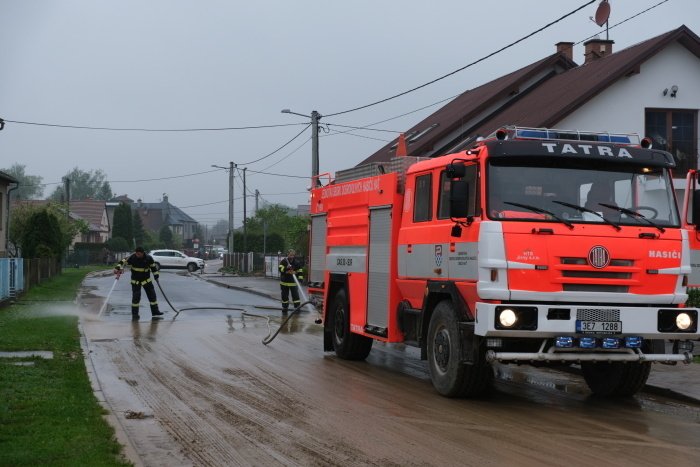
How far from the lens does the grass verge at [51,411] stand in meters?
6.65

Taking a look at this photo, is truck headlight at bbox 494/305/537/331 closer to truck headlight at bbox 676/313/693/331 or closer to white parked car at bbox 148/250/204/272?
truck headlight at bbox 676/313/693/331

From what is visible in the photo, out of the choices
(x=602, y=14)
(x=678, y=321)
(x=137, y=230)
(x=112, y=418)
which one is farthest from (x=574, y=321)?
(x=137, y=230)

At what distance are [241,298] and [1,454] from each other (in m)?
23.7

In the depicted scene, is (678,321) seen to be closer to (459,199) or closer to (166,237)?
(459,199)

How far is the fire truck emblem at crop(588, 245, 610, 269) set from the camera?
9.06 meters

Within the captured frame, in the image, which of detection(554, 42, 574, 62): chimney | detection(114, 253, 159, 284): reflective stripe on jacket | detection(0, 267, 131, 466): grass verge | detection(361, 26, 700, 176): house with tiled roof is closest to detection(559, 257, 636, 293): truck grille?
detection(0, 267, 131, 466): grass verge

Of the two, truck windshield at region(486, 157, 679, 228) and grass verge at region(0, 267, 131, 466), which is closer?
grass verge at region(0, 267, 131, 466)

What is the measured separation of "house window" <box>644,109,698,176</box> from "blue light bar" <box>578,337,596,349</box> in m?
19.5

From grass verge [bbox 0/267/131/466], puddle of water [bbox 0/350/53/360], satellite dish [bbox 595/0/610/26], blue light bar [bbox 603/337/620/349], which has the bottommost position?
grass verge [bbox 0/267/131/466]

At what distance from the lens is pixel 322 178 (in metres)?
15.4

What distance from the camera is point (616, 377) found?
408 inches

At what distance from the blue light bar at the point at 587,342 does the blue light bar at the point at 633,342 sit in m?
0.41

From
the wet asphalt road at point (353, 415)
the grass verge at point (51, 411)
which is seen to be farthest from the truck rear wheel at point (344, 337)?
the grass verge at point (51, 411)

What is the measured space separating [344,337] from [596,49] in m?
22.4
